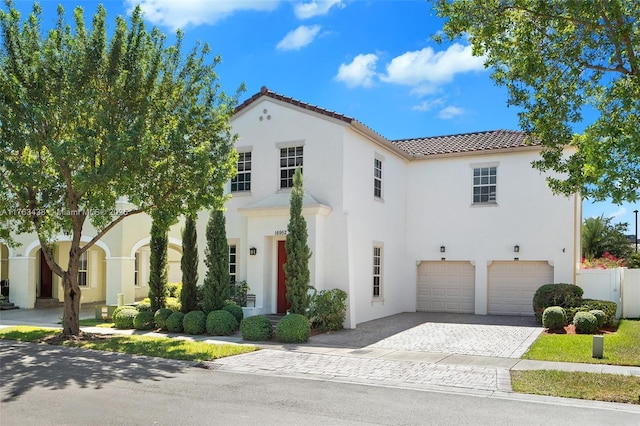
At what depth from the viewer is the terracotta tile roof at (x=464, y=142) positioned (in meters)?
22.1

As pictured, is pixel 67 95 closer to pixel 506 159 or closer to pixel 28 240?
pixel 28 240

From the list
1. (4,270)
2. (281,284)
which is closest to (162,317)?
(281,284)

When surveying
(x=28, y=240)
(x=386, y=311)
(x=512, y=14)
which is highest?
(x=512, y=14)

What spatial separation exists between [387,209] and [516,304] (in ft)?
20.2

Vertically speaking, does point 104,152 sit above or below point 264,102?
below

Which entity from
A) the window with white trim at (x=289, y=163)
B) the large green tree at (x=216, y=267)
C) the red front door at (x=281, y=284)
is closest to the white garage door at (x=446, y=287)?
the red front door at (x=281, y=284)

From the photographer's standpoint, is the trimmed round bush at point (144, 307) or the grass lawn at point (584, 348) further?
the trimmed round bush at point (144, 307)

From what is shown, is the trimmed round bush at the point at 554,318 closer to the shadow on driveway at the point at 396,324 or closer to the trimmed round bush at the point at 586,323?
the trimmed round bush at the point at 586,323

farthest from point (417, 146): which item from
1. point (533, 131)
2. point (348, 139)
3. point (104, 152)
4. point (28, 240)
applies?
point (28, 240)

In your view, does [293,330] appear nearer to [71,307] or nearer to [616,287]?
[71,307]

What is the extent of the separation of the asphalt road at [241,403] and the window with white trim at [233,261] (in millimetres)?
9075

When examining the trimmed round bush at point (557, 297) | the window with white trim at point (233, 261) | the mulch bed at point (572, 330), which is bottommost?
the mulch bed at point (572, 330)

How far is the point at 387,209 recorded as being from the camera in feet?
70.2

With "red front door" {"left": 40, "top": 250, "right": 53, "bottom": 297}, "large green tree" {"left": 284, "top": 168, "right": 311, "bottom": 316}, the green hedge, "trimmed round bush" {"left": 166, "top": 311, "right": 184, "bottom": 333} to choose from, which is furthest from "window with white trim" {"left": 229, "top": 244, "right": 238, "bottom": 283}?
"red front door" {"left": 40, "top": 250, "right": 53, "bottom": 297}
